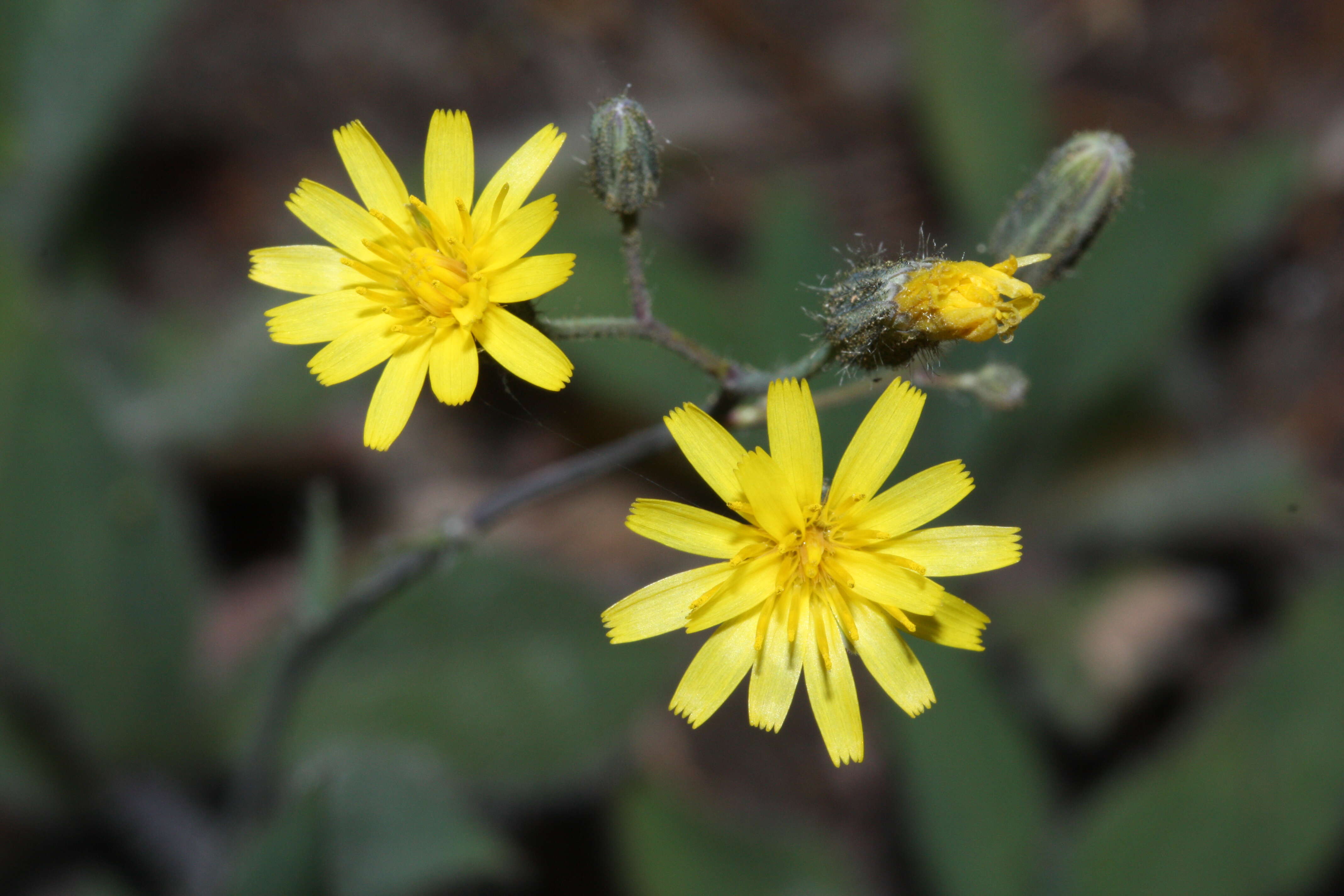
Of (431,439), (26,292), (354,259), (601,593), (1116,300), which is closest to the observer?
(354,259)

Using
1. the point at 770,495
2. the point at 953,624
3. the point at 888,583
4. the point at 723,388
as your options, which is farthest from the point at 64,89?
the point at 953,624

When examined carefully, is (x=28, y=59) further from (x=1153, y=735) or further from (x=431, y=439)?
(x=1153, y=735)

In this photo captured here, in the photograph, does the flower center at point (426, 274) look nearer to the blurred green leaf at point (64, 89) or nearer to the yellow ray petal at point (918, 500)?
the yellow ray petal at point (918, 500)

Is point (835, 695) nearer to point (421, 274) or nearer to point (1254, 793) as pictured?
point (421, 274)

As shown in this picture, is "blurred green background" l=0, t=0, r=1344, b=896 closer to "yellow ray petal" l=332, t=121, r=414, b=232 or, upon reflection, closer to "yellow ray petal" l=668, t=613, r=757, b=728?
"yellow ray petal" l=332, t=121, r=414, b=232

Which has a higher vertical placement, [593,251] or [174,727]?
[593,251]

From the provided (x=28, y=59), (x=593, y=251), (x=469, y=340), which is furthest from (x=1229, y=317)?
(x=28, y=59)
